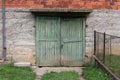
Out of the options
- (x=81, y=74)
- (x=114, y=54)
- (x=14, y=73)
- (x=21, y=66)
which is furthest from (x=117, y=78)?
(x=21, y=66)

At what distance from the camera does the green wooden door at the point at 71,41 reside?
13.0m

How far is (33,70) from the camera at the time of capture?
40.2 feet

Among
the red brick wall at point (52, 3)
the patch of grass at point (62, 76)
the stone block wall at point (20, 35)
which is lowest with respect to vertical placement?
the patch of grass at point (62, 76)

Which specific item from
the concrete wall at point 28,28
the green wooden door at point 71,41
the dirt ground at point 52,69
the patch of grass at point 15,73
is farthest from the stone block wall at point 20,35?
the green wooden door at point 71,41

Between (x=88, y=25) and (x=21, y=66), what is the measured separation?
2914 millimetres

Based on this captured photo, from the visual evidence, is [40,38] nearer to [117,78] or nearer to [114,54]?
[114,54]

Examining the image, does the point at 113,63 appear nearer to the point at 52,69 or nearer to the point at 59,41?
the point at 52,69

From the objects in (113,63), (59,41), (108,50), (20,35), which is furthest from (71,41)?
(113,63)

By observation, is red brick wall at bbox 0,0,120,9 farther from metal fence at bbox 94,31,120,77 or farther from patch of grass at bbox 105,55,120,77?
patch of grass at bbox 105,55,120,77

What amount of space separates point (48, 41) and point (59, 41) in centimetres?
41

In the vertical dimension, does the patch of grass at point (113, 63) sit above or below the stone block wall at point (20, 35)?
below

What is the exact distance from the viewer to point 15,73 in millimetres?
11273

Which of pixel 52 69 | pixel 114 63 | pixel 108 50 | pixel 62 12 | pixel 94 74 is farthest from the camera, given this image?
pixel 62 12

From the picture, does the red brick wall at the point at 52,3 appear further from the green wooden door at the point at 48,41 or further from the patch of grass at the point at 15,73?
the patch of grass at the point at 15,73
